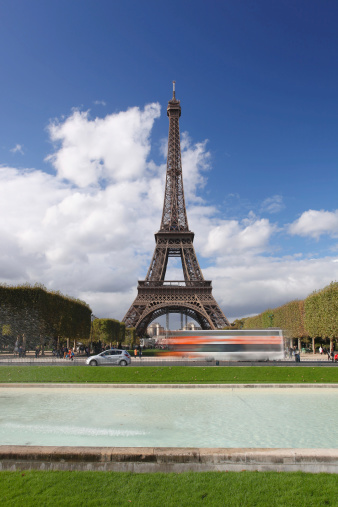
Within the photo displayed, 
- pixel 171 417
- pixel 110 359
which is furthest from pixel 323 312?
pixel 171 417

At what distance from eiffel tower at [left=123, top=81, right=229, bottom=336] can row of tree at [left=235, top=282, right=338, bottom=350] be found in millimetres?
9969

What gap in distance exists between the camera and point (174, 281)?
241 ft

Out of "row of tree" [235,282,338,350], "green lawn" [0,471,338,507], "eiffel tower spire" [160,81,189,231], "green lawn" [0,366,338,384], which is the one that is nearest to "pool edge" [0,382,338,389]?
"green lawn" [0,366,338,384]

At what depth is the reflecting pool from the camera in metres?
9.53

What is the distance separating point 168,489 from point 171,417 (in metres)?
6.67

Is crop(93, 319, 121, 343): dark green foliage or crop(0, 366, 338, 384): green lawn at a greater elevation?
crop(93, 319, 121, 343): dark green foliage

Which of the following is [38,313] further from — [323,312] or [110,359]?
[323,312]

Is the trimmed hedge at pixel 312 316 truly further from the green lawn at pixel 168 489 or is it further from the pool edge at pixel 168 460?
the green lawn at pixel 168 489

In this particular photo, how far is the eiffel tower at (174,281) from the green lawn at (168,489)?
5920 centimetres

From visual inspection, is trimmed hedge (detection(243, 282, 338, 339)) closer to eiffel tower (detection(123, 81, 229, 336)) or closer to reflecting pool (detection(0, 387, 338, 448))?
eiffel tower (detection(123, 81, 229, 336))

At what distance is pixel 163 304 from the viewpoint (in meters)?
70.1

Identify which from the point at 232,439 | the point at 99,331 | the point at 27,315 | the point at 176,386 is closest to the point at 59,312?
the point at 27,315

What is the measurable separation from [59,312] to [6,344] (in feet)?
78.9

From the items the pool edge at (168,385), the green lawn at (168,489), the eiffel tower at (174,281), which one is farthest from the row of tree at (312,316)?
the green lawn at (168,489)
